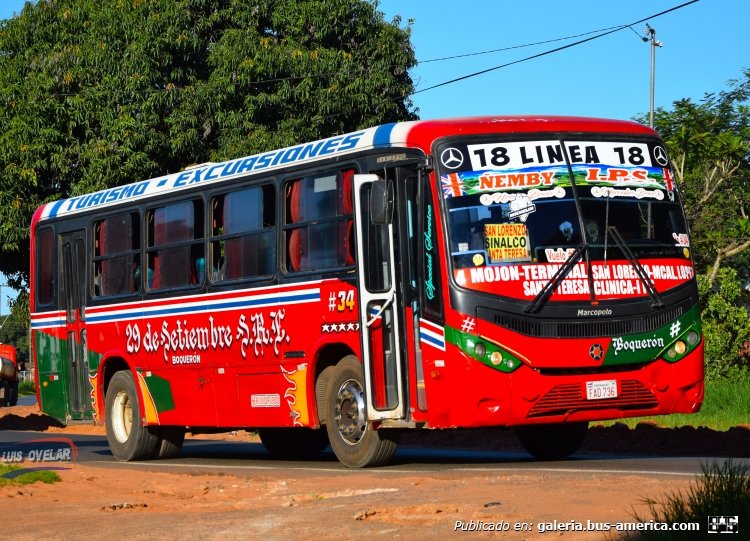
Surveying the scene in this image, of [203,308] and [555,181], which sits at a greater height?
[555,181]

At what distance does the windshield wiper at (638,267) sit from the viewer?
45.5ft

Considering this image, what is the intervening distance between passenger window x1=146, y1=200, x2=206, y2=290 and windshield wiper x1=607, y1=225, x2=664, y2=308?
18.0 ft

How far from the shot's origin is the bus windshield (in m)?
13.5

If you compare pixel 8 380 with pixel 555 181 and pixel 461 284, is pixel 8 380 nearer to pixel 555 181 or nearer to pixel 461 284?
pixel 461 284

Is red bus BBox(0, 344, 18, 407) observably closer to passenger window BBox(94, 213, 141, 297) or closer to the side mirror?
passenger window BBox(94, 213, 141, 297)

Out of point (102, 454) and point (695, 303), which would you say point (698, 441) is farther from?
point (102, 454)

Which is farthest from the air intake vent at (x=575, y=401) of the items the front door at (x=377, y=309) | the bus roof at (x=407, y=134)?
the bus roof at (x=407, y=134)

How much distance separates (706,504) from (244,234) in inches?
356

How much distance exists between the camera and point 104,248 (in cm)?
1969

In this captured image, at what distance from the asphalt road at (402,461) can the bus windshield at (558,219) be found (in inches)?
68.0

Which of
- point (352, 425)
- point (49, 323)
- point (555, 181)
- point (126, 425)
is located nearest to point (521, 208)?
point (555, 181)

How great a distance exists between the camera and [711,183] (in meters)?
37.0

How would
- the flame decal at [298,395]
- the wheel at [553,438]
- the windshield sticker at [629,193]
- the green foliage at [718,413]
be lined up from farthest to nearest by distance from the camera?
the green foliage at [718,413], the wheel at [553,438], the flame decal at [298,395], the windshield sticker at [629,193]

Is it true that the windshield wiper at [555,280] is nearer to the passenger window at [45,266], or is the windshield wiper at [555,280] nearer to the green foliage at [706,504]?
the green foliage at [706,504]
